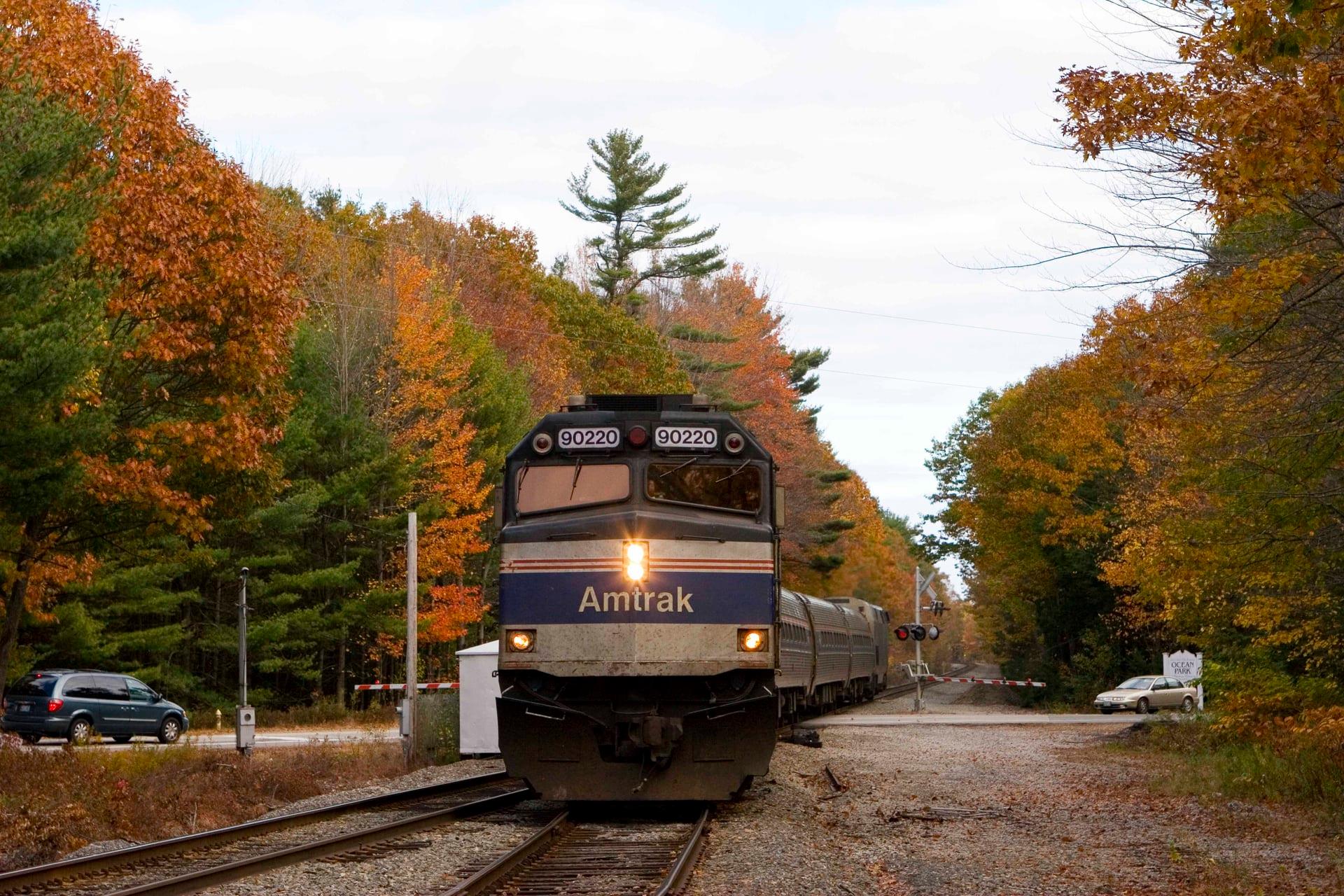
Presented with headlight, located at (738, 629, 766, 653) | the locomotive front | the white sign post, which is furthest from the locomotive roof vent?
the white sign post

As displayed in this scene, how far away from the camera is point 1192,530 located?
64.3 feet

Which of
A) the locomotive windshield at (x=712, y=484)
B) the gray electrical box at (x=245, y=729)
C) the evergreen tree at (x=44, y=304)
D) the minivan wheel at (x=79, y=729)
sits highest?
the evergreen tree at (x=44, y=304)

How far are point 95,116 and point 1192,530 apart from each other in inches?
635

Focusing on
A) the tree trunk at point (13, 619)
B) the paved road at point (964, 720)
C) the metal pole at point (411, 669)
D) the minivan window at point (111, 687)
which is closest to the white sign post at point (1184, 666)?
the paved road at point (964, 720)

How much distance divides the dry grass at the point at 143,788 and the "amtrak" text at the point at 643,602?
458cm

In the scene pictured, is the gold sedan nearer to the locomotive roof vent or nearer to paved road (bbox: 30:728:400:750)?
paved road (bbox: 30:728:400:750)

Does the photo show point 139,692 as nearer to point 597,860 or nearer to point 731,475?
point 731,475

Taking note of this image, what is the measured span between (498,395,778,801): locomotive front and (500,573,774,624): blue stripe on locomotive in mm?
11

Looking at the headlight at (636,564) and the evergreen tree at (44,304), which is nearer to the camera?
the headlight at (636,564)

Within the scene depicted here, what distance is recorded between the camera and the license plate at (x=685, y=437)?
1416cm

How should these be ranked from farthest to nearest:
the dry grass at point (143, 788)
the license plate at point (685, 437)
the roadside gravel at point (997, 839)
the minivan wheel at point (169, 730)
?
1. the minivan wheel at point (169, 730)
2. the license plate at point (685, 437)
3. the dry grass at point (143, 788)
4. the roadside gravel at point (997, 839)

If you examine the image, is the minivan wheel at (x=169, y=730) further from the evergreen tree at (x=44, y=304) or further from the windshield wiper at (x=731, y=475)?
the windshield wiper at (x=731, y=475)

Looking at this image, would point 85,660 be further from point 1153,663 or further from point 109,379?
point 1153,663

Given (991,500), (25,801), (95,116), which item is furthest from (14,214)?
(991,500)
